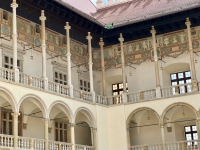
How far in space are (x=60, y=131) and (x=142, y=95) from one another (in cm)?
424

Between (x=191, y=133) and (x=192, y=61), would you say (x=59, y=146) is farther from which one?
(x=191, y=133)

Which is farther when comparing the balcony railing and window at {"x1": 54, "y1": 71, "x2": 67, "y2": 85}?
window at {"x1": 54, "y1": 71, "x2": 67, "y2": 85}

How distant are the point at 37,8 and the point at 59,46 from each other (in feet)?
8.88

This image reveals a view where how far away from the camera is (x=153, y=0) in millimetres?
25422

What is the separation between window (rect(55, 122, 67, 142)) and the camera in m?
20.9

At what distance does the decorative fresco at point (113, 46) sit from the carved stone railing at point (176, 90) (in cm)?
186

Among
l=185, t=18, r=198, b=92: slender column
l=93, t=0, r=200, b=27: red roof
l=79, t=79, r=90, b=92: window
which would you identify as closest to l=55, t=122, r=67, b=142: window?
l=79, t=79, r=90, b=92: window

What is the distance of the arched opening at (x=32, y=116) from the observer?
18016 mm

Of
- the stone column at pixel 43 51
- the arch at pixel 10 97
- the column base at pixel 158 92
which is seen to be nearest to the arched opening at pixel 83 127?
the stone column at pixel 43 51

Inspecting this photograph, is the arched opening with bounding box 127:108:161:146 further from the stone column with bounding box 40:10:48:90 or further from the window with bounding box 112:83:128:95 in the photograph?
the stone column with bounding box 40:10:48:90

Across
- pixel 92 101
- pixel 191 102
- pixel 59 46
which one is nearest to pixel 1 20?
pixel 59 46

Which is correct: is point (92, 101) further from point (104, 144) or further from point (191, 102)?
point (191, 102)

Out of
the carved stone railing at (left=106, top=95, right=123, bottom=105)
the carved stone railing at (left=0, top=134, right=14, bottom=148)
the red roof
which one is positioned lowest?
the carved stone railing at (left=0, top=134, right=14, bottom=148)

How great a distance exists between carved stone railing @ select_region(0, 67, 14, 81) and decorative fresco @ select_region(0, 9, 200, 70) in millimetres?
3036
